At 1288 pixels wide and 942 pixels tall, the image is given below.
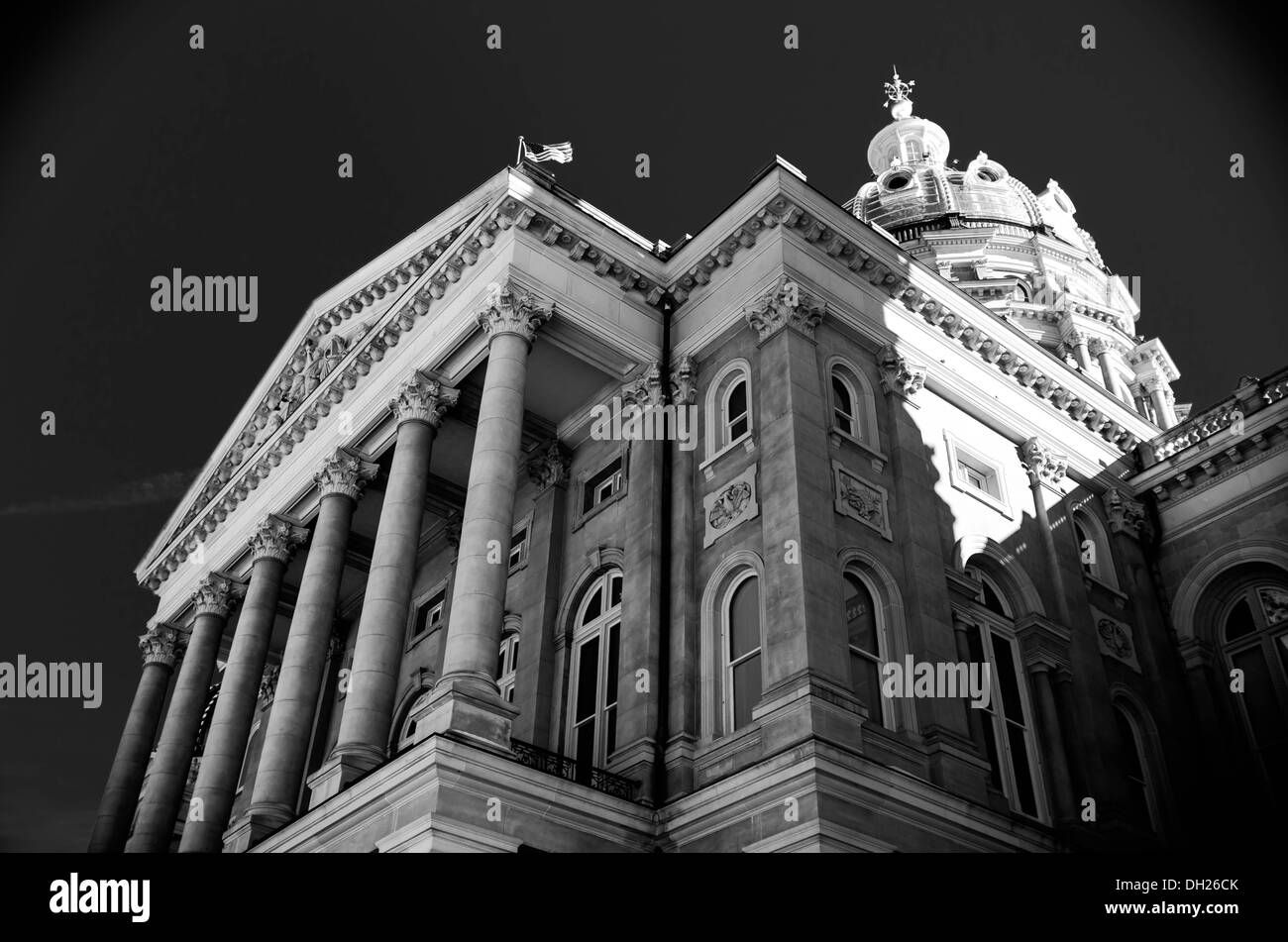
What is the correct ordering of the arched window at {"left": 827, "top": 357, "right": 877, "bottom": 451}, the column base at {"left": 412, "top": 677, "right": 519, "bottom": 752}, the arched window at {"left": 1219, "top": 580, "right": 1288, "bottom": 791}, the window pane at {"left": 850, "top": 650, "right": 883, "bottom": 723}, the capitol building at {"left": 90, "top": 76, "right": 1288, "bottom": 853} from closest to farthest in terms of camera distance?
the column base at {"left": 412, "top": 677, "right": 519, "bottom": 752} < the capitol building at {"left": 90, "top": 76, "right": 1288, "bottom": 853} < the window pane at {"left": 850, "top": 650, "right": 883, "bottom": 723} < the arched window at {"left": 827, "top": 357, "right": 877, "bottom": 451} < the arched window at {"left": 1219, "top": 580, "right": 1288, "bottom": 791}

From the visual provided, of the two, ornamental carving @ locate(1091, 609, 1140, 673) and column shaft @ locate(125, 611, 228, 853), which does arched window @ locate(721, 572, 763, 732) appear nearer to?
ornamental carving @ locate(1091, 609, 1140, 673)

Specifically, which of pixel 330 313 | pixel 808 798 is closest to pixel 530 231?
pixel 330 313

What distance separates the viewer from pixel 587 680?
2311cm

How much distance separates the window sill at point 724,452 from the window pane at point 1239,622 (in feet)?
43.4

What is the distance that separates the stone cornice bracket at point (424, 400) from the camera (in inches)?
944

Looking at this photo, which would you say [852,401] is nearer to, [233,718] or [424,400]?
[424,400]

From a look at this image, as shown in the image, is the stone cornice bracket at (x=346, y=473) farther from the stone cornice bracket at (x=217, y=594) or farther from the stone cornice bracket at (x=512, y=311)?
the stone cornice bracket at (x=217, y=594)

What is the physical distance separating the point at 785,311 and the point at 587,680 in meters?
8.12

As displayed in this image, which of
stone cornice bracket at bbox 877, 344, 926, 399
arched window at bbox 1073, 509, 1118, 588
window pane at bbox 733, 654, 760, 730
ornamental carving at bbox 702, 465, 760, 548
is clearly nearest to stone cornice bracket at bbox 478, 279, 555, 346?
ornamental carving at bbox 702, 465, 760, 548

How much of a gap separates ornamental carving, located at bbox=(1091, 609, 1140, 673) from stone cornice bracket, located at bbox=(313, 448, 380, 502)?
1636 cm

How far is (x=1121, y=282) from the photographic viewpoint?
201ft

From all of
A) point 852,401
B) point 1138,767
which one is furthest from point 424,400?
point 1138,767

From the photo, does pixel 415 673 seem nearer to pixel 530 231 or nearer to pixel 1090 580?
pixel 530 231

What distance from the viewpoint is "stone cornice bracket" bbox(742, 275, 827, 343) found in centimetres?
2211
